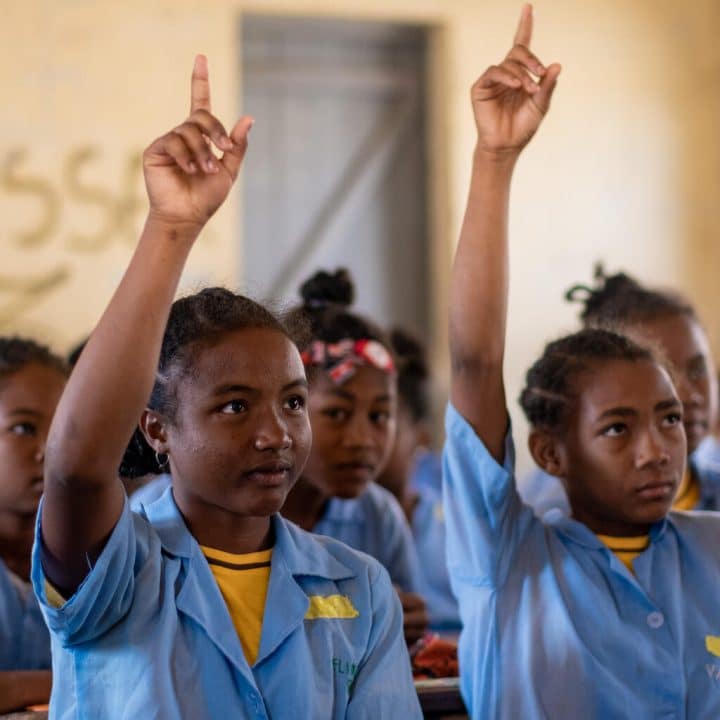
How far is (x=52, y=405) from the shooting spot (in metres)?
2.27

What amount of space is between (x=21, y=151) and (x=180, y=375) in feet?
12.0

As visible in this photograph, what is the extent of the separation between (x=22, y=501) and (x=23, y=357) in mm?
310

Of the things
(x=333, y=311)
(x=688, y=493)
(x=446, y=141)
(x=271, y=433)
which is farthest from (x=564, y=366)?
(x=446, y=141)

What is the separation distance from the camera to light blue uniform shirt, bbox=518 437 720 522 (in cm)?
238

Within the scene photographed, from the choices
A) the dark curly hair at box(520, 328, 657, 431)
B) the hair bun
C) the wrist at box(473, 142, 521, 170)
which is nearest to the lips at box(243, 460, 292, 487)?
the wrist at box(473, 142, 521, 170)

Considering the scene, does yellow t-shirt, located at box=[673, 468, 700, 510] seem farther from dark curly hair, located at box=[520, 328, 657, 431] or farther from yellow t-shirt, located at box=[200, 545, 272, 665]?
yellow t-shirt, located at box=[200, 545, 272, 665]

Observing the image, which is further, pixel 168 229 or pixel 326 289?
pixel 326 289

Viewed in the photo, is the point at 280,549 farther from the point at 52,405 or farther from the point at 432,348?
the point at 432,348

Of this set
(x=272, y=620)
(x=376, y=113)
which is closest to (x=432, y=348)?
(x=376, y=113)

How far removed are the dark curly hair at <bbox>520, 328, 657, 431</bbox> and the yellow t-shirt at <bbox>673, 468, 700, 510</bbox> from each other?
55 centimetres

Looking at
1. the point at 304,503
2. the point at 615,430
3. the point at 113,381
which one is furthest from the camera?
the point at 304,503

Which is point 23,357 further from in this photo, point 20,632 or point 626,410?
point 626,410

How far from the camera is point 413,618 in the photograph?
233 cm

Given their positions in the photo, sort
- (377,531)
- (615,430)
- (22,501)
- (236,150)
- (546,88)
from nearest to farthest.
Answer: (236,150)
(546,88)
(615,430)
(22,501)
(377,531)
